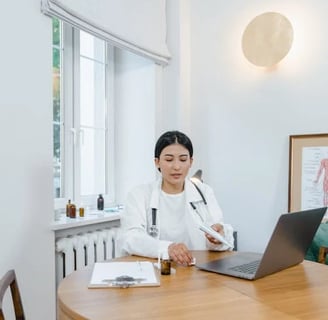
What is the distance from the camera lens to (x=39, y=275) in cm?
228

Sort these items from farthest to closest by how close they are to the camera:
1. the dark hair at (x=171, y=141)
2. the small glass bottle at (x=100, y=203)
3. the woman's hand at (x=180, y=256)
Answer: the small glass bottle at (x=100, y=203)
the dark hair at (x=171, y=141)
the woman's hand at (x=180, y=256)

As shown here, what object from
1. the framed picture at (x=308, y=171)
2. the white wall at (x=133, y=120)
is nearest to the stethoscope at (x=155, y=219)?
the framed picture at (x=308, y=171)

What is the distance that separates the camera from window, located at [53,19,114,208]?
9.15 feet

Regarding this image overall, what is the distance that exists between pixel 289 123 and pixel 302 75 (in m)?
0.32

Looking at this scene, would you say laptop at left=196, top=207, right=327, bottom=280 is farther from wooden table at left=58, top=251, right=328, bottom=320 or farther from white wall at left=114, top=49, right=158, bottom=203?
white wall at left=114, top=49, right=158, bottom=203

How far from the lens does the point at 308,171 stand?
2658 mm

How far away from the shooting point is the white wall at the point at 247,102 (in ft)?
8.87

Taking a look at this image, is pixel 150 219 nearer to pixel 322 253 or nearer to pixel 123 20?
pixel 322 253

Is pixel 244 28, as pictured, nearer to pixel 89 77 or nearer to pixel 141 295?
Result: pixel 89 77

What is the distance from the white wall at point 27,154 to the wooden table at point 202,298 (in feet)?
2.29

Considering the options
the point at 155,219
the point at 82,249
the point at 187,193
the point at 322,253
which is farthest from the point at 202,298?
the point at 82,249

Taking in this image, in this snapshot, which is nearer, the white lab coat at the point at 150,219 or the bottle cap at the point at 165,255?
the bottle cap at the point at 165,255

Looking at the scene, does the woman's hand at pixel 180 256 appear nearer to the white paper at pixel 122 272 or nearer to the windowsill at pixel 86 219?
the white paper at pixel 122 272

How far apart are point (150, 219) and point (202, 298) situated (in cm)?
77
